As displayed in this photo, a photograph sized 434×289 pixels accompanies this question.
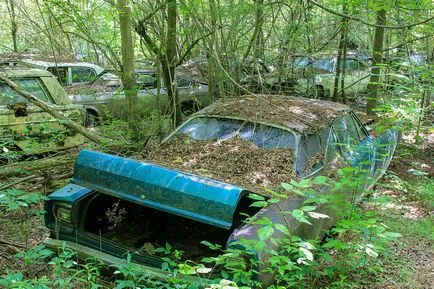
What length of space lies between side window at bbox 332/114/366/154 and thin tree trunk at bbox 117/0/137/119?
3164 mm

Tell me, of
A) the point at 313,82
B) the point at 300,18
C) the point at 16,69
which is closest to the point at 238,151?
the point at 16,69

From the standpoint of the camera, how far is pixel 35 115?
6840mm

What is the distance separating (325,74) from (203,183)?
358 inches

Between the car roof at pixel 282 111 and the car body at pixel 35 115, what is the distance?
106 inches

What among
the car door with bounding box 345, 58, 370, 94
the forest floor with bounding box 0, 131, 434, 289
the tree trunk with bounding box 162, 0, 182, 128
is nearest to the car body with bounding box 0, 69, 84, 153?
the forest floor with bounding box 0, 131, 434, 289

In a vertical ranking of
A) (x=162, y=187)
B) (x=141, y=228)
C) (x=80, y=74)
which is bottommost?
(x=141, y=228)

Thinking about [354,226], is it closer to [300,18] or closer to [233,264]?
A: [233,264]

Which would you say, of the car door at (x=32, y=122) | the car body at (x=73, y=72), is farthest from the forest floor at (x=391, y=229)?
the car body at (x=73, y=72)

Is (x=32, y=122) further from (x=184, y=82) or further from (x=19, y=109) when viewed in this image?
(x=184, y=82)

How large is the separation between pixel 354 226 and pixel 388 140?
3.71m

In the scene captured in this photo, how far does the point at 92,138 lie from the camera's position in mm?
6020

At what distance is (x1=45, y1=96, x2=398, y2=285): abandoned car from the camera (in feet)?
10.6

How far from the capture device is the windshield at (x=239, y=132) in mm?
4375

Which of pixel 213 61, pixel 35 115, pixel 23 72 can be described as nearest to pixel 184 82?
pixel 213 61
